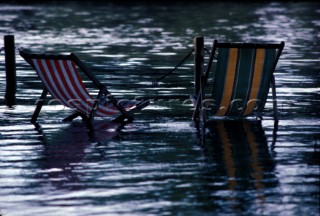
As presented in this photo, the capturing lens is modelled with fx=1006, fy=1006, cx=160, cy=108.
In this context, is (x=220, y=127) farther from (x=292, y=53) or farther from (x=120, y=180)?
(x=292, y=53)

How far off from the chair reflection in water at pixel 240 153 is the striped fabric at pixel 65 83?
1510 mm

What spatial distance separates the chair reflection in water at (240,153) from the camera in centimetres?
874

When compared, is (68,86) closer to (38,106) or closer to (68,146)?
(38,106)

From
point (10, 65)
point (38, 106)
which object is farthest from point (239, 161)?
point (10, 65)

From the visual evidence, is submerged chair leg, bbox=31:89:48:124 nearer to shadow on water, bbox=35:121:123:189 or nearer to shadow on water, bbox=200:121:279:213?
shadow on water, bbox=35:121:123:189

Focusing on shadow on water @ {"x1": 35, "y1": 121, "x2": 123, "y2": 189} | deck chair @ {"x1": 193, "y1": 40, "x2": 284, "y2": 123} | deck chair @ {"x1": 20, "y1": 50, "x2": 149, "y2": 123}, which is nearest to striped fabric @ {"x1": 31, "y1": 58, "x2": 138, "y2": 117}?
deck chair @ {"x1": 20, "y1": 50, "x2": 149, "y2": 123}

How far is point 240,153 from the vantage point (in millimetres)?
10172

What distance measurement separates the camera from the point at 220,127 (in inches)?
470

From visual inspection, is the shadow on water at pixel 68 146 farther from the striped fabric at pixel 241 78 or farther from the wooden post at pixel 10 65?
the wooden post at pixel 10 65

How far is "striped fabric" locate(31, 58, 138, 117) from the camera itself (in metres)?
12.0

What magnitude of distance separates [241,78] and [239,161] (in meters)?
2.37

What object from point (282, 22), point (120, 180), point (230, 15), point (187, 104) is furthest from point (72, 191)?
point (230, 15)

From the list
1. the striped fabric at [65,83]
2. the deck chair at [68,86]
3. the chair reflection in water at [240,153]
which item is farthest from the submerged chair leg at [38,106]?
the chair reflection in water at [240,153]

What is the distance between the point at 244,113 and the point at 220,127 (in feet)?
1.13
